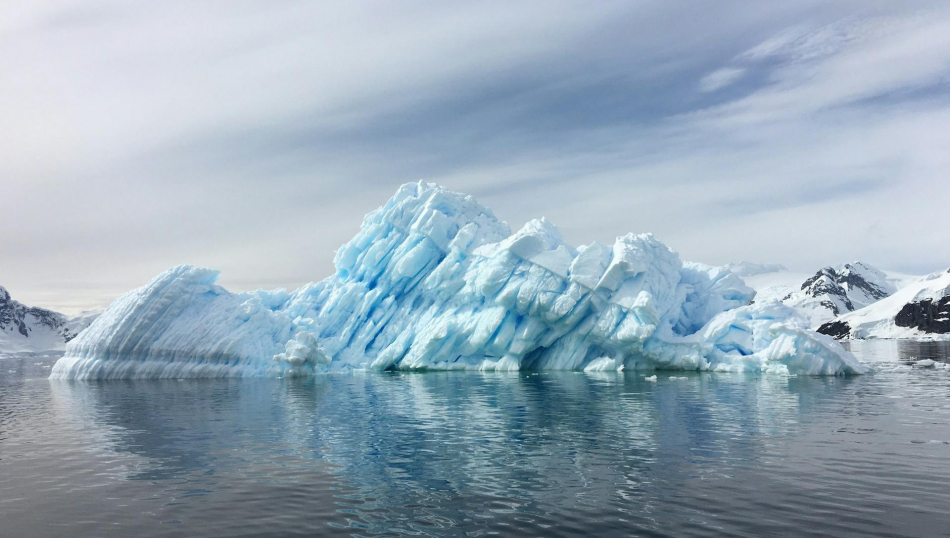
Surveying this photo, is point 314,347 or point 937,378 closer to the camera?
point 937,378

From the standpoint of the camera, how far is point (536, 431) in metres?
17.1

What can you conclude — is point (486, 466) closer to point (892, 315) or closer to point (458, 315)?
point (458, 315)

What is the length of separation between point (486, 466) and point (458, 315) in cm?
3081

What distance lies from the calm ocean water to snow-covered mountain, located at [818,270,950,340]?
135 meters

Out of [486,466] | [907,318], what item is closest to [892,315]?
[907,318]

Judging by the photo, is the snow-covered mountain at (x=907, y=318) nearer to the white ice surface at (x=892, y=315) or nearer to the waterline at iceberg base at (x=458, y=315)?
the white ice surface at (x=892, y=315)

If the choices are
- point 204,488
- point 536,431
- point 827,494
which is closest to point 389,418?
point 536,431

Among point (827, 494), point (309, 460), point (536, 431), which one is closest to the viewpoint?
point (827, 494)

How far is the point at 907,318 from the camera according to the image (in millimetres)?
142250

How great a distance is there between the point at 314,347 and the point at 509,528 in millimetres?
32036

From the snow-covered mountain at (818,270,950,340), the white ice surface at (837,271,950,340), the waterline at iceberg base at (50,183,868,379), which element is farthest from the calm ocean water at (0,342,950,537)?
the white ice surface at (837,271,950,340)

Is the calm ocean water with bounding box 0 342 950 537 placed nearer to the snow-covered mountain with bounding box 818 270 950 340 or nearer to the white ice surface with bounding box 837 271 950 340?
the snow-covered mountain with bounding box 818 270 950 340

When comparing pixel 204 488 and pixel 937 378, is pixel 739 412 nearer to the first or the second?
pixel 204 488

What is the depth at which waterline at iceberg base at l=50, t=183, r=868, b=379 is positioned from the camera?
36.3 metres
